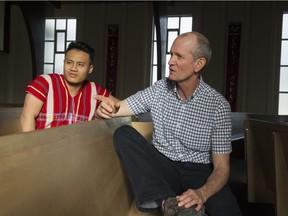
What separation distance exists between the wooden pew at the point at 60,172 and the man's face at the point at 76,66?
670 mm

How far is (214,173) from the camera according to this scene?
1705mm

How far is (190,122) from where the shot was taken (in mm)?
1847

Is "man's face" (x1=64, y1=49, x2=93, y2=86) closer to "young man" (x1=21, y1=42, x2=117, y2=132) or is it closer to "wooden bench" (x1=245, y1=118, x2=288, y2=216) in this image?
"young man" (x1=21, y1=42, x2=117, y2=132)

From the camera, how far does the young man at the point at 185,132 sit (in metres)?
1.69

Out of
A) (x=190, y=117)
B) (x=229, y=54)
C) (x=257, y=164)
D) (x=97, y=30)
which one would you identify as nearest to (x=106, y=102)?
(x=190, y=117)

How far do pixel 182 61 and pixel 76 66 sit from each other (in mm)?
798

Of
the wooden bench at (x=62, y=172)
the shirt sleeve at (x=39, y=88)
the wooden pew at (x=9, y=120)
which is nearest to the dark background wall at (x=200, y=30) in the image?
the wooden pew at (x=9, y=120)

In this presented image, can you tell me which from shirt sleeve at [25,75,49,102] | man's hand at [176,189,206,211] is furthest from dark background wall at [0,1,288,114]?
man's hand at [176,189,206,211]

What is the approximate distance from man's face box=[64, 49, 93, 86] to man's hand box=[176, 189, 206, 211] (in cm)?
119

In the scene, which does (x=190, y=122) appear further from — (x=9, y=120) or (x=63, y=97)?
(x=9, y=120)

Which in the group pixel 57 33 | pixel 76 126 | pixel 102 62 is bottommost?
pixel 76 126

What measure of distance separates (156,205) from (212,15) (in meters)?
8.98

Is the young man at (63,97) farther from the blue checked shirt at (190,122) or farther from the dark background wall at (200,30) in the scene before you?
the dark background wall at (200,30)

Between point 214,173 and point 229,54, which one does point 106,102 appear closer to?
point 214,173
